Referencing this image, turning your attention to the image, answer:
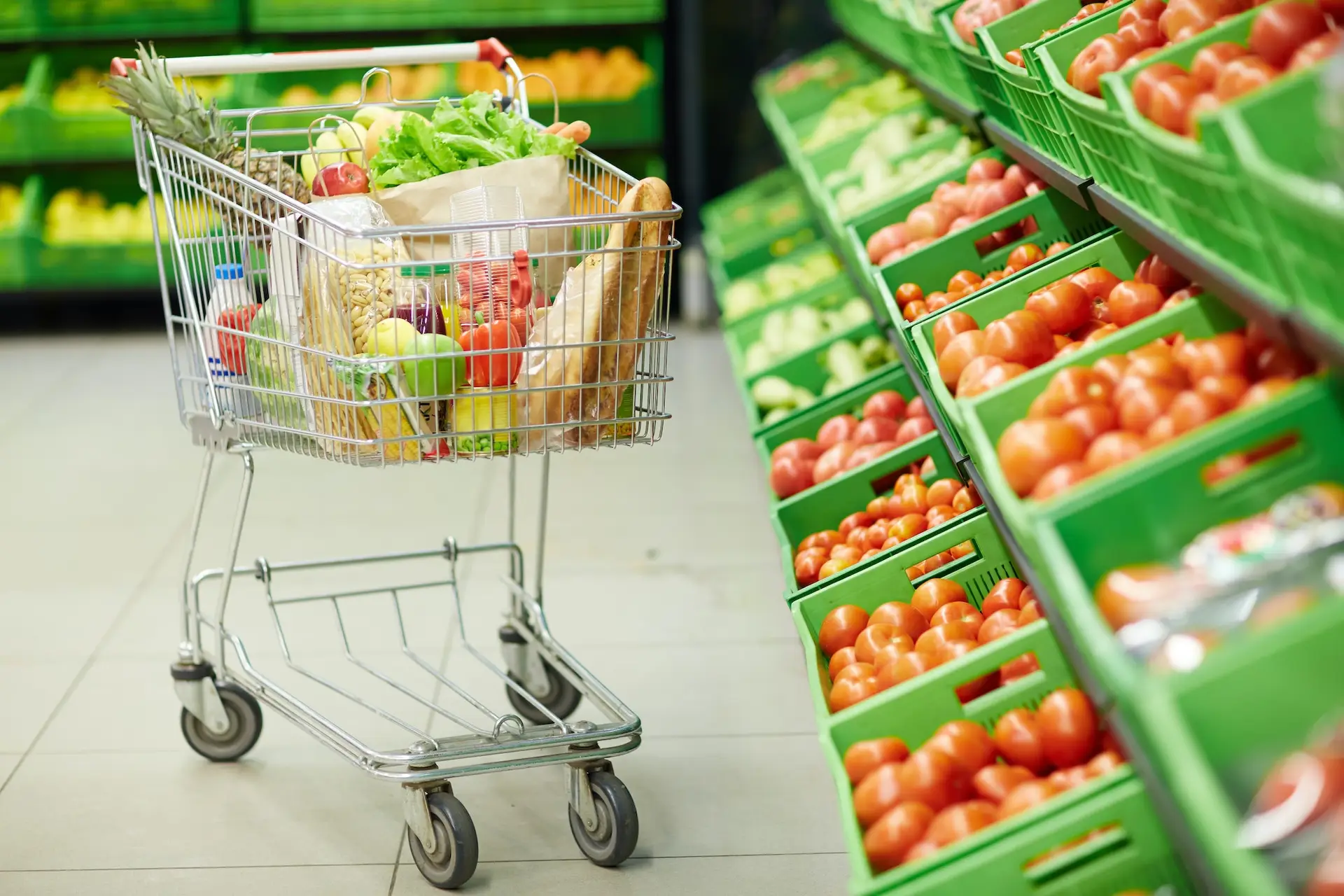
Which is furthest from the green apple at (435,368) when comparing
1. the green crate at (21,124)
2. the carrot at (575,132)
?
the green crate at (21,124)

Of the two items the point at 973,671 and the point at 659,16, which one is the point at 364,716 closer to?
the point at 973,671

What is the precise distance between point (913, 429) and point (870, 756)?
137 cm

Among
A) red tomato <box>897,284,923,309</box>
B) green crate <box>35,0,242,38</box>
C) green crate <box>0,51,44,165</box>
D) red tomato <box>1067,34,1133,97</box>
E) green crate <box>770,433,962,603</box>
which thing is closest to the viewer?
red tomato <box>1067,34,1133,97</box>

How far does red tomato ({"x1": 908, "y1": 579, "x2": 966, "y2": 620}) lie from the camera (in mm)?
2295

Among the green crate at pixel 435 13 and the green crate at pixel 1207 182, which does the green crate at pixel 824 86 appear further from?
the green crate at pixel 1207 182

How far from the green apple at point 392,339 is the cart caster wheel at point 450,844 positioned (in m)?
0.74

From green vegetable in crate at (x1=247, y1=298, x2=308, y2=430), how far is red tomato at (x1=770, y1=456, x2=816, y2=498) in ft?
4.08

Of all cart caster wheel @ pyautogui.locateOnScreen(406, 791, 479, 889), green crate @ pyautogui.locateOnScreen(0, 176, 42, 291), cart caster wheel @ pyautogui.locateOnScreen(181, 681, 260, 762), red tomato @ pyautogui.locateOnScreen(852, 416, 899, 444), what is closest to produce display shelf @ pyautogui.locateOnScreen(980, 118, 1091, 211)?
red tomato @ pyautogui.locateOnScreen(852, 416, 899, 444)

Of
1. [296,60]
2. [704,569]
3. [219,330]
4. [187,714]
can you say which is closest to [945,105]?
[704,569]

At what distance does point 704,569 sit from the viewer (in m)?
3.75

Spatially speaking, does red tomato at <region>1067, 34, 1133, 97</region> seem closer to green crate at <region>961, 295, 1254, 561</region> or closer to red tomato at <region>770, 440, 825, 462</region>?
green crate at <region>961, 295, 1254, 561</region>

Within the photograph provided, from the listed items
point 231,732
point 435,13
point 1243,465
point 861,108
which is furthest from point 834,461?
point 435,13

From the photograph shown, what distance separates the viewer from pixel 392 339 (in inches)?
83.8

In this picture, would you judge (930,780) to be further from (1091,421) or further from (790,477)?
(790,477)
